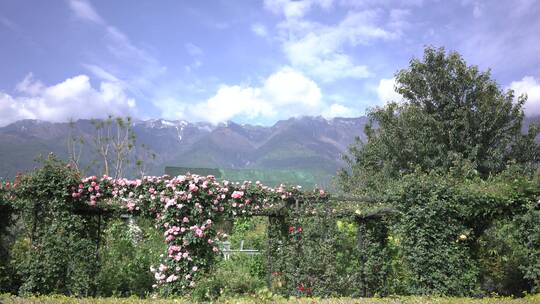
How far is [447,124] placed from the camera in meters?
18.1

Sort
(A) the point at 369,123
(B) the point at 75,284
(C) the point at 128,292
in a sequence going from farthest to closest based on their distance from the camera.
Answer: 1. (A) the point at 369,123
2. (C) the point at 128,292
3. (B) the point at 75,284

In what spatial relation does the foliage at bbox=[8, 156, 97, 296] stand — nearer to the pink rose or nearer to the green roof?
the pink rose

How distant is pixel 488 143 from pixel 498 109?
146cm

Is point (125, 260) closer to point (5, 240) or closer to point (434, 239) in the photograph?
point (5, 240)

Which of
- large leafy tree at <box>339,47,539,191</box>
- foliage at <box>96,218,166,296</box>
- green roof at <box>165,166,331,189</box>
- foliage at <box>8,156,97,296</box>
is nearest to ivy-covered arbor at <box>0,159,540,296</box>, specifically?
foliage at <box>8,156,97,296</box>

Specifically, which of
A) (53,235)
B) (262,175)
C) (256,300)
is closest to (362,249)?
(256,300)

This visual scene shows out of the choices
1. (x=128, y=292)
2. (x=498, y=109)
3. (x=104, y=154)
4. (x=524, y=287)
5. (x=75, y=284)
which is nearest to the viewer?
(x=75, y=284)

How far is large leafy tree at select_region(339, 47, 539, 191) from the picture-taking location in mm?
17797

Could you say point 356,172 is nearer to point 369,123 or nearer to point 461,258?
point 369,123

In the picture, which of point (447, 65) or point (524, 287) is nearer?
point (524, 287)

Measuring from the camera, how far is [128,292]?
25.0 feet

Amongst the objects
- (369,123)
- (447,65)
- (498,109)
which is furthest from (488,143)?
(369,123)

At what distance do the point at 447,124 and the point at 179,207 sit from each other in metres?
14.2

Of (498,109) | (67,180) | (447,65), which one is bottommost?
(67,180)
